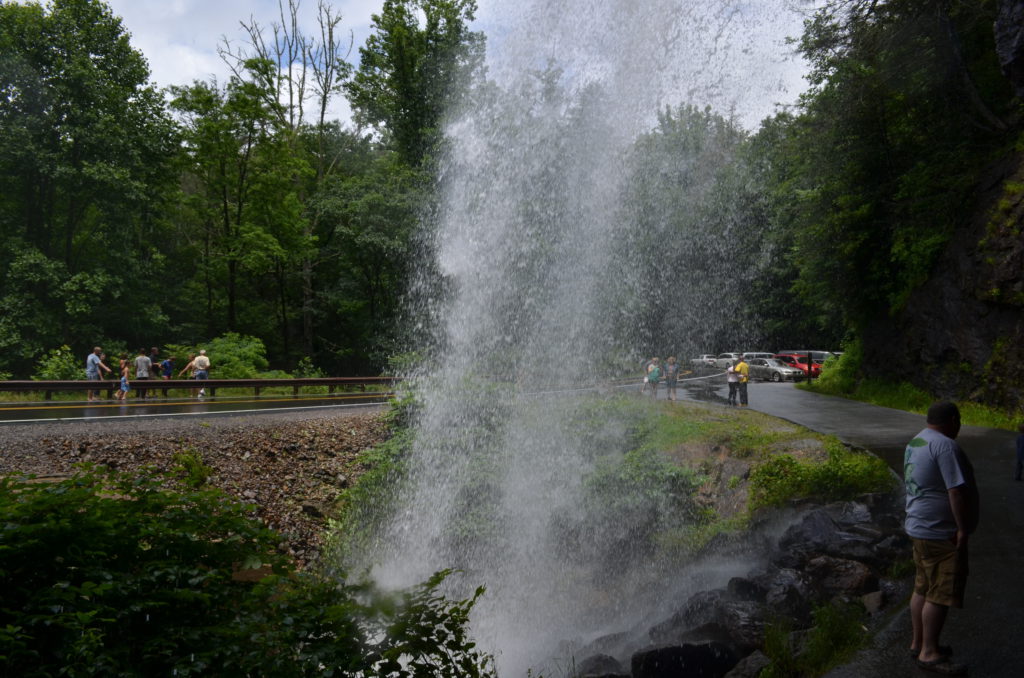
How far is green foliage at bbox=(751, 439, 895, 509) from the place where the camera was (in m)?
9.57

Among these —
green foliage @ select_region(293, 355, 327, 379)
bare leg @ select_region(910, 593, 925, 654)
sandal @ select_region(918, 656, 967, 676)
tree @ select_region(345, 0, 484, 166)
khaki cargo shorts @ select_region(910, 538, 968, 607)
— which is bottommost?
sandal @ select_region(918, 656, 967, 676)

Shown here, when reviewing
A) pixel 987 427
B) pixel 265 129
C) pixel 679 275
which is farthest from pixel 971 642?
pixel 265 129

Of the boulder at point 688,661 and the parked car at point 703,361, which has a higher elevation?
the parked car at point 703,361

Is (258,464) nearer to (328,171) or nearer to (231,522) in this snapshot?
(231,522)

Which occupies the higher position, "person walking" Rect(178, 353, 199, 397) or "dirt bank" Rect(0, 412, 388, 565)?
"person walking" Rect(178, 353, 199, 397)

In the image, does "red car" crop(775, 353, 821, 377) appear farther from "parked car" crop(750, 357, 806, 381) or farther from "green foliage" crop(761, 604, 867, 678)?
"green foliage" crop(761, 604, 867, 678)

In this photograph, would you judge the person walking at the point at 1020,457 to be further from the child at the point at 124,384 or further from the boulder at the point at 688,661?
the child at the point at 124,384

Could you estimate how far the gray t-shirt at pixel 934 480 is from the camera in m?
4.57

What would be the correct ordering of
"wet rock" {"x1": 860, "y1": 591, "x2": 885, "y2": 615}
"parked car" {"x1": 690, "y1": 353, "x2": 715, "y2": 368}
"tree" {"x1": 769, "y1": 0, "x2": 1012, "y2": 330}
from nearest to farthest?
"wet rock" {"x1": 860, "y1": 591, "x2": 885, "y2": 615}
"tree" {"x1": 769, "y1": 0, "x2": 1012, "y2": 330}
"parked car" {"x1": 690, "y1": 353, "x2": 715, "y2": 368}

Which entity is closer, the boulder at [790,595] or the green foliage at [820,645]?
the green foliage at [820,645]

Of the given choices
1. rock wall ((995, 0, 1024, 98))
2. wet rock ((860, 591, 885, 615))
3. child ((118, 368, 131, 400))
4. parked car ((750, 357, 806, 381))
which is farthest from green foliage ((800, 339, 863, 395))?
child ((118, 368, 131, 400))

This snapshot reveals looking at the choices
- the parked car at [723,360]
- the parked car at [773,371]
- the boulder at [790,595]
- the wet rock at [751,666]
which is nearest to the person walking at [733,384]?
the boulder at [790,595]

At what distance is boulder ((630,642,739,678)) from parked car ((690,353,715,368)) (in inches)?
1565

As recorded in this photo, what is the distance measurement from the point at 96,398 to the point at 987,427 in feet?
73.6
